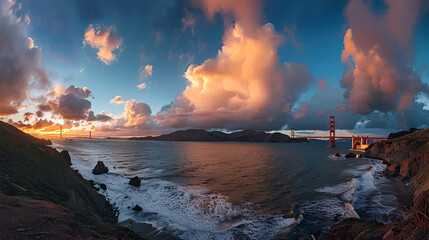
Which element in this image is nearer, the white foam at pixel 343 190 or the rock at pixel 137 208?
the rock at pixel 137 208

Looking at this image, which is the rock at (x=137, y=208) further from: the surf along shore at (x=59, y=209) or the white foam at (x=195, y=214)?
the surf along shore at (x=59, y=209)

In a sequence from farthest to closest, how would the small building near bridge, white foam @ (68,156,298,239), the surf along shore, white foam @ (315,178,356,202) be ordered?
1. the small building near bridge
2. white foam @ (315,178,356,202)
3. white foam @ (68,156,298,239)
4. the surf along shore

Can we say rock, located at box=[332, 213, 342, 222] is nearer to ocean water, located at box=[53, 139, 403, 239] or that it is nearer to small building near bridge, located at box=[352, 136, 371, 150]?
ocean water, located at box=[53, 139, 403, 239]

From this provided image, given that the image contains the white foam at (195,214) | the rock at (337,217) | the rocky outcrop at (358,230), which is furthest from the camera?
the rock at (337,217)

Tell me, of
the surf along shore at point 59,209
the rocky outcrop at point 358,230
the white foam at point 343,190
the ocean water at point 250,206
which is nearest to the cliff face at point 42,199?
the surf along shore at point 59,209

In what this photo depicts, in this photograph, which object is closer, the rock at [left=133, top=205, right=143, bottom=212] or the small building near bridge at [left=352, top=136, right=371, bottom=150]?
the rock at [left=133, top=205, right=143, bottom=212]

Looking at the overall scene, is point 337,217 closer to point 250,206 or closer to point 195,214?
point 250,206

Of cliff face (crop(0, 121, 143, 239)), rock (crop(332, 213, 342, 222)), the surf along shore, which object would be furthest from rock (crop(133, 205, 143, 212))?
rock (crop(332, 213, 342, 222))

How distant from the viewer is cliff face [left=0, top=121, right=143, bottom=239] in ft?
21.1

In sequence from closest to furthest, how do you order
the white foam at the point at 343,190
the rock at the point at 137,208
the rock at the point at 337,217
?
the rock at the point at 337,217 → the rock at the point at 137,208 → the white foam at the point at 343,190

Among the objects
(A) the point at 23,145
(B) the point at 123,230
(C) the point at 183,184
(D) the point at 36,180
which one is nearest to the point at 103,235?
(B) the point at 123,230

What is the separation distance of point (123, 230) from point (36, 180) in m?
8.05

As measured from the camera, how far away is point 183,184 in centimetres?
2375

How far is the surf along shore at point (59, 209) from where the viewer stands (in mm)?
6098
